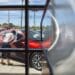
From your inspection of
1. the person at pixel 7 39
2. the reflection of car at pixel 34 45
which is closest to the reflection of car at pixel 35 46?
the reflection of car at pixel 34 45

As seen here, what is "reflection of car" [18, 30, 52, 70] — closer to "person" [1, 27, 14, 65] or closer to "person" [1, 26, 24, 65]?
"person" [1, 26, 24, 65]

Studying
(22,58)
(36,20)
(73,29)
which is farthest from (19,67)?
(73,29)

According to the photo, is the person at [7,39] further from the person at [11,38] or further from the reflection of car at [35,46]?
the reflection of car at [35,46]

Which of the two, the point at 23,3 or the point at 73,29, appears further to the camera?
the point at 23,3

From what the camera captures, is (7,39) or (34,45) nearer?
(34,45)

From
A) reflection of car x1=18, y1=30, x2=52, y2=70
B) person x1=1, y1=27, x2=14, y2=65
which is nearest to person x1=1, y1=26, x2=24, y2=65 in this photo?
person x1=1, y1=27, x2=14, y2=65

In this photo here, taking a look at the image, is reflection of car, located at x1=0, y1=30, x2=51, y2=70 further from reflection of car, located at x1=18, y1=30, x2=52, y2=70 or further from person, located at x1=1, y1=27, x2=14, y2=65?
person, located at x1=1, y1=27, x2=14, y2=65

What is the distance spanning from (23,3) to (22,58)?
1.05 m

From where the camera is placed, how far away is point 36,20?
442 cm

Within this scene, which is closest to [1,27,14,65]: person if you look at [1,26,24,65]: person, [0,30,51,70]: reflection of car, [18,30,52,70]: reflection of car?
[1,26,24,65]: person

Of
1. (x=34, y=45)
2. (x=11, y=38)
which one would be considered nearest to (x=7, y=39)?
(x=11, y=38)

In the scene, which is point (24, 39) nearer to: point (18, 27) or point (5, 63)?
point (18, 27)

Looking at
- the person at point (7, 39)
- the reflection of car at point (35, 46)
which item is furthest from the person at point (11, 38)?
the reflection of car at point (35, 46)

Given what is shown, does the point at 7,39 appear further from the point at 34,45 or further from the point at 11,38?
the point at 34,45
